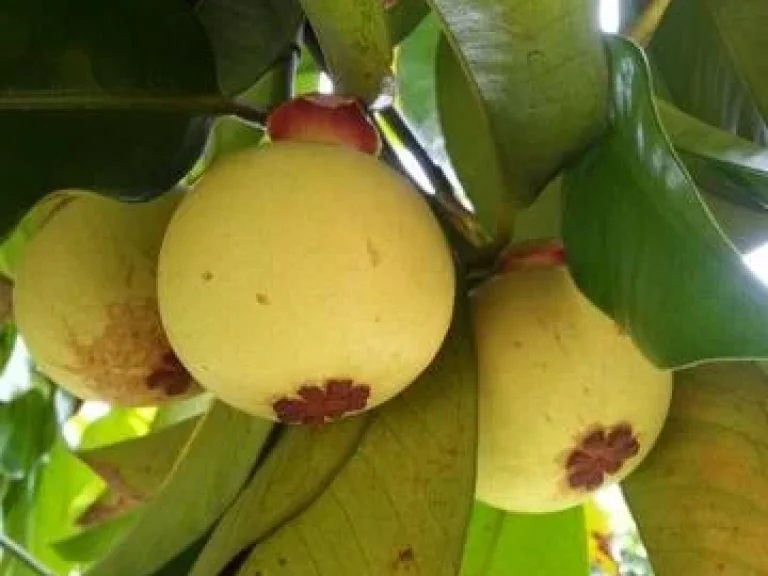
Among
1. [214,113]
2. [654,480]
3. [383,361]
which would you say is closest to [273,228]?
[383,361]

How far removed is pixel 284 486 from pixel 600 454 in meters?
0.16

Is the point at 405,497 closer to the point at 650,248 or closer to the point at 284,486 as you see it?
the point at 284,486

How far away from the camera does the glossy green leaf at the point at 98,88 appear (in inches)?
32.0

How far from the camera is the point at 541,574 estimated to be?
1.10 meters

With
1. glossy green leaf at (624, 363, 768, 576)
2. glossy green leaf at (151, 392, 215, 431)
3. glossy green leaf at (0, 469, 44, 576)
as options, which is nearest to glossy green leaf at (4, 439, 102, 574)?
glossy green leaf at (0, 469, 44, 576)

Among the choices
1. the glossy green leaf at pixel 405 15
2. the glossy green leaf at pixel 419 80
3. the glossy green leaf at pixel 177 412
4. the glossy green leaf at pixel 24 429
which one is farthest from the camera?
the glossy green leaf at pixel 24 429

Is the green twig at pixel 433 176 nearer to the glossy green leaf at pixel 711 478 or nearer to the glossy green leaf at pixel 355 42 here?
the glossy green leaf at pixel 355 42

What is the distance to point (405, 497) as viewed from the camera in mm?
806

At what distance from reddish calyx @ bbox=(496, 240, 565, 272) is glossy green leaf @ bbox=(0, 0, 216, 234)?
0.17 m

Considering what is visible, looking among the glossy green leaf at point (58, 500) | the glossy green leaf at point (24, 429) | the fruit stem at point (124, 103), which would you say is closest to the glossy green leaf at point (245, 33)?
the fruit stem at point (124, 103)

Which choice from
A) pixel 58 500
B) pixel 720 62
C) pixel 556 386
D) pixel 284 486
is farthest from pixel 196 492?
pixel 58 500

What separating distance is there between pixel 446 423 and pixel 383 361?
10 centimetres

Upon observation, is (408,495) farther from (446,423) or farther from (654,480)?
(654,480)

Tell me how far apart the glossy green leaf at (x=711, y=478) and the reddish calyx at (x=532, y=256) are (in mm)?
101
